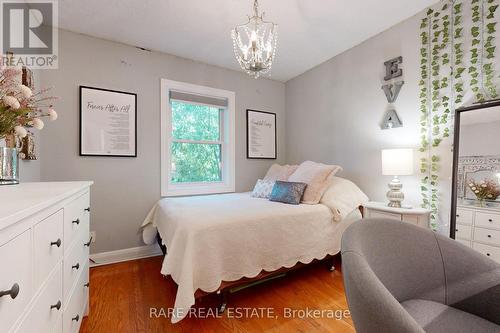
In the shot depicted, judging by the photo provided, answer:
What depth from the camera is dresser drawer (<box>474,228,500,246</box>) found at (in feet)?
5.24

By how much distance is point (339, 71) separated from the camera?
292cm

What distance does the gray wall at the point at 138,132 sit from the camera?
92.0 inches

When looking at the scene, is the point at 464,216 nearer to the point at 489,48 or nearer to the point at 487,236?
the point at 487,236

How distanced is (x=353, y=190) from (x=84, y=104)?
2998mm

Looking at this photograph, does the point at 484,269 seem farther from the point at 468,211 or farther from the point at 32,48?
the point at 32,48

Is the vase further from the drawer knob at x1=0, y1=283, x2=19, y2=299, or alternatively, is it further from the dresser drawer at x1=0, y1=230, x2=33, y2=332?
the drawer knob at x1=0, y1=283, x2=19, y2=299

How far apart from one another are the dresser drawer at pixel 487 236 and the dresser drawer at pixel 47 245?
101 inches

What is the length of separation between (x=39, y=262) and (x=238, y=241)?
1.14 m

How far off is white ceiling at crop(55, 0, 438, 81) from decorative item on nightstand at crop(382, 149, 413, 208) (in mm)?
1347

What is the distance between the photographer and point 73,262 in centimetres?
117

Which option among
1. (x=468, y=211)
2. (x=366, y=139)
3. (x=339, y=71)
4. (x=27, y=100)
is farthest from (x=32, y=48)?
(x=468, y=211)

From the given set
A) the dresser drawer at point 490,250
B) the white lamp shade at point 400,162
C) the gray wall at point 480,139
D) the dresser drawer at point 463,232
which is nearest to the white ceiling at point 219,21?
the gray wall at point 480,139

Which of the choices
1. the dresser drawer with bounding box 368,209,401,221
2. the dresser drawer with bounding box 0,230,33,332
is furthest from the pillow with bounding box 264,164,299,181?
the dresser drawer with bounding box 0,230,33,332

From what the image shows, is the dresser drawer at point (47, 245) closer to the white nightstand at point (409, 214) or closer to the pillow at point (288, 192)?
the pillow at point (288, 192)
